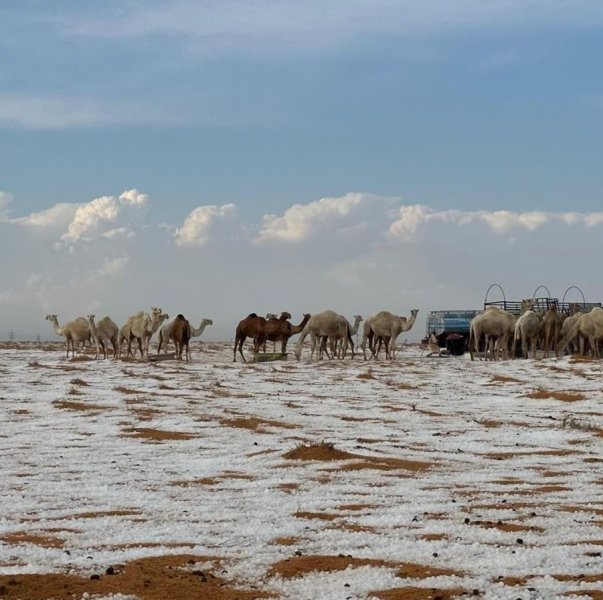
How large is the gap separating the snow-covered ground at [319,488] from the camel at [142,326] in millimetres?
19045

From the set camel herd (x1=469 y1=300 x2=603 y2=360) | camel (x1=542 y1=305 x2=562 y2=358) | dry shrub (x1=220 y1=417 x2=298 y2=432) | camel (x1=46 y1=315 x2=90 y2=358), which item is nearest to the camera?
dry shrub (x1=220 y1=417 x2=298 y2=432)

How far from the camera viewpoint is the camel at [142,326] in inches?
1497

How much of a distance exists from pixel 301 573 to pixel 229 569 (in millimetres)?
471

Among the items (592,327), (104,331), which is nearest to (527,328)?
(592,327)

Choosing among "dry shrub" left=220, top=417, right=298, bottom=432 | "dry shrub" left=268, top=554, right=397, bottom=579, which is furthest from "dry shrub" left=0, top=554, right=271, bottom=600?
"dry shrub" left=220, top=417, right=298, bottom=432

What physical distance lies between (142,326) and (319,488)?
30395mm

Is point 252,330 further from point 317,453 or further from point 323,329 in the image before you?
point 317,453

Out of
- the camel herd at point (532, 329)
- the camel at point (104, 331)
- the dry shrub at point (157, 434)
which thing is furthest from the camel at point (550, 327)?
the dry shrub at point (157, 434)

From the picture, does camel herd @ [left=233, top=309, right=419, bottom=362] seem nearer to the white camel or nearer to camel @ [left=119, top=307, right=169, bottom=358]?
the white camel

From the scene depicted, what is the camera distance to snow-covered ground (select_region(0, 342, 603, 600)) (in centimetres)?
562

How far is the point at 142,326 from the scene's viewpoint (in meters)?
38.2

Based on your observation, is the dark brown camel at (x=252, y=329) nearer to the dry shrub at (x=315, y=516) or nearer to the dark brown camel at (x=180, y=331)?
the dark brown camel at (x=180, y=331)

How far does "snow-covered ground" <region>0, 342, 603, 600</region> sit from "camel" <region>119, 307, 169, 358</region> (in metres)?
19.0

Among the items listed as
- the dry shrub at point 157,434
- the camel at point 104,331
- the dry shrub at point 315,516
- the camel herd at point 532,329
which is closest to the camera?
the dry shrub at point 315,516
